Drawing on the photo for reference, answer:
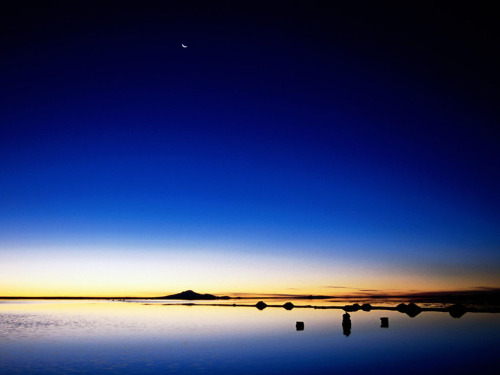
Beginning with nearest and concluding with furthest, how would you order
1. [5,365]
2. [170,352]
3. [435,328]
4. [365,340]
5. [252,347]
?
1. [5,365]
2. [170,352]
3. [252,347]
4. [365,340]
5. [435,328]

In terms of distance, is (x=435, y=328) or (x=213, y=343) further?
(x=435, y=328)

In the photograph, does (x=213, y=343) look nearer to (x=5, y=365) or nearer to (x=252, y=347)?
(x=252, y=347)

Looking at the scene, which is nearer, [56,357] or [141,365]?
[141,365]

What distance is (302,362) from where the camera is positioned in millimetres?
33000

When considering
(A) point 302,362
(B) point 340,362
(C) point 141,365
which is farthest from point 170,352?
(B) point 340,362

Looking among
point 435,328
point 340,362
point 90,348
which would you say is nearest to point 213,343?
point 90,348

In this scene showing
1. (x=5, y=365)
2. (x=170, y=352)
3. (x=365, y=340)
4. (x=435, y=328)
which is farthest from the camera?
(x=435, y=328)

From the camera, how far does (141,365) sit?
31.3 meters

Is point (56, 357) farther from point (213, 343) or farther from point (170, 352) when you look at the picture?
point (213, 343)

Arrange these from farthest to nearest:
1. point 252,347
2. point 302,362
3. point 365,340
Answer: point 365,340
point 252,347
point 302,362

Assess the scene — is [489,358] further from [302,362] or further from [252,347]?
[252,347]

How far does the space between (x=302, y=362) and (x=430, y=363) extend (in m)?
9.64

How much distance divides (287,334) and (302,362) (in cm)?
2049

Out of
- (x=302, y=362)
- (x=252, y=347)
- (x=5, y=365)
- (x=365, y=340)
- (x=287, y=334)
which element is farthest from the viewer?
(x=287, y=334)
